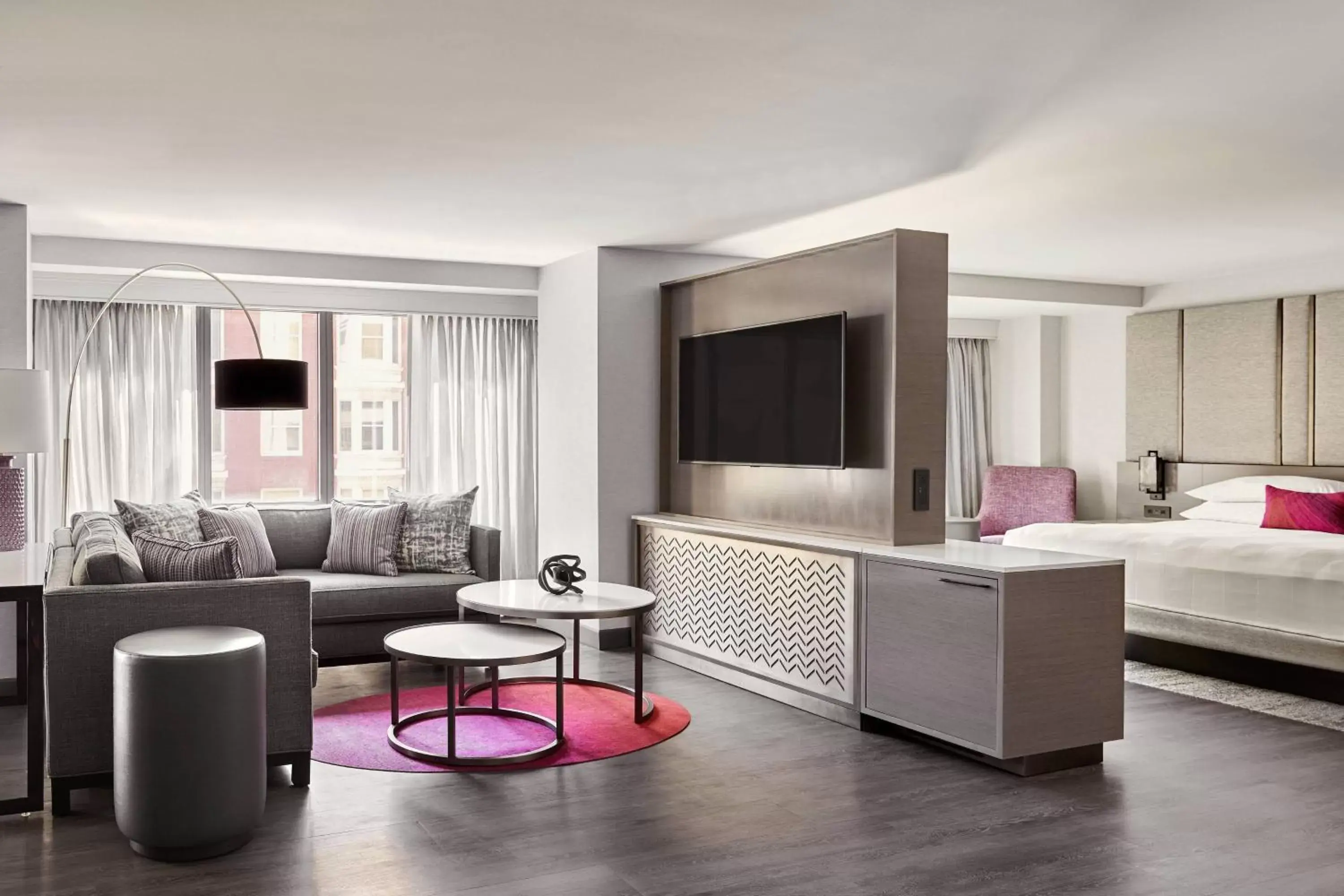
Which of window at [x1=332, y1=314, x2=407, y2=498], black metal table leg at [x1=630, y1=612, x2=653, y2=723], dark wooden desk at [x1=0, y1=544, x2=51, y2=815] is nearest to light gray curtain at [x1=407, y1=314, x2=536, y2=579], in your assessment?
window at [x1=332, y1=314, x2=407, y2=498]

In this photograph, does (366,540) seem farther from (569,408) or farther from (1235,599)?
(1235,599)

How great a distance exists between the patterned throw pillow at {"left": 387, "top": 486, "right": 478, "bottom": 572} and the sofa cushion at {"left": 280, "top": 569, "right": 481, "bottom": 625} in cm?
6

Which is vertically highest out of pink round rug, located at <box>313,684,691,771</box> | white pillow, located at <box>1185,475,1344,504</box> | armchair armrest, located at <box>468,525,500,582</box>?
white pillow, located at <box>1185,475,1344,504</box>

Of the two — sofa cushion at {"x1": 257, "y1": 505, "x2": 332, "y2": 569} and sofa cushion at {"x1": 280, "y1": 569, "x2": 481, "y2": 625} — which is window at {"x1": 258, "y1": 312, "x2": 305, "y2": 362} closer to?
sofa cushion at {"x1": 257, "y1": 505, "x2": 332, "y2": 569}

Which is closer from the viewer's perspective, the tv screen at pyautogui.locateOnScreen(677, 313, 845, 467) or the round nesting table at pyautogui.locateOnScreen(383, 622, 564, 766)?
the round nesting table at pyautogui.locateOnScreen(383, 622, 564, 766)

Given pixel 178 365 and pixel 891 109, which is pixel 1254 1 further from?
pixel 178 365

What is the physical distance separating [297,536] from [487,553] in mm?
1097

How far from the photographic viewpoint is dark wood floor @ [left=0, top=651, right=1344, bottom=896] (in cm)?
310

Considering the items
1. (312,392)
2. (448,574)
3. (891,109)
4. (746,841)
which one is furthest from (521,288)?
(746,841)

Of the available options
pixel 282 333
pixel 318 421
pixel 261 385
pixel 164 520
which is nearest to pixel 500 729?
pixel 261 385

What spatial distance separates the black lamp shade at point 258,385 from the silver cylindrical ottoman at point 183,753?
166 cm

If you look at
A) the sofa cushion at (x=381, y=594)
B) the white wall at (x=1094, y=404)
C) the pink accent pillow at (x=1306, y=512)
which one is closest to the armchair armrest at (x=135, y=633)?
the sofa cushion at (x=381, y=594)

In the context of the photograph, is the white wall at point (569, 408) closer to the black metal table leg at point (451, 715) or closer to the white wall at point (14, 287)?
the black metal table leg at point (451, 715)

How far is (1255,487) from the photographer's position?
722 cm
